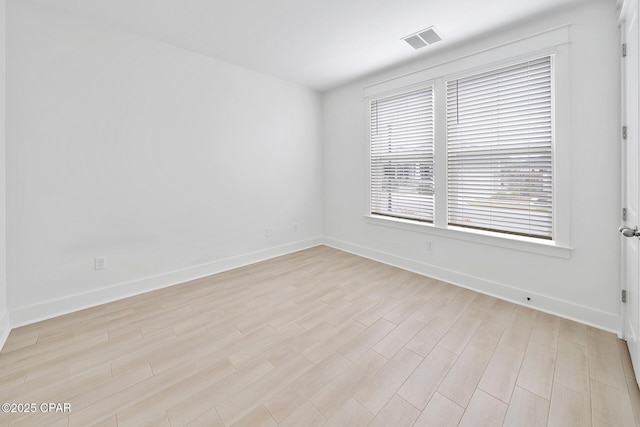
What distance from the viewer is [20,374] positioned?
1.75m

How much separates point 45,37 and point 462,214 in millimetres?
4380

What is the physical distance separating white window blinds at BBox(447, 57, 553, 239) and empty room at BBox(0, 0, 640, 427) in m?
0.02

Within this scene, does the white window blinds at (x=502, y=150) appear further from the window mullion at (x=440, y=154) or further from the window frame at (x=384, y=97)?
the window frame at (x=384, y=97)

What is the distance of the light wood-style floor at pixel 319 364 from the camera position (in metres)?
1.46

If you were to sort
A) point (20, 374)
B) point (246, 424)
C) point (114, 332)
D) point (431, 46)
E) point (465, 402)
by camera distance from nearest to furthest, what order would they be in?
point (246, 424) → point (465, 402) → point (20, 374) → point (114, 332) → point (431, 46)

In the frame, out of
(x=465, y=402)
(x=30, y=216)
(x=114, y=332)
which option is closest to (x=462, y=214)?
(x=465, y=402)

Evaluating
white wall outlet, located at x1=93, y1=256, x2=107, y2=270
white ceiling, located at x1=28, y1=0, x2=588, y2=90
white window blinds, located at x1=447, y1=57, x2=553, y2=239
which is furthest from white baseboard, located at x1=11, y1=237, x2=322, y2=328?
white window blinds, located at x1=447, y1=57, x2=553, y2=239

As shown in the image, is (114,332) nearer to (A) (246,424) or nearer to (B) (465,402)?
(A) (246,424)

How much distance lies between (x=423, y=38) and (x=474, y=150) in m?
1.31

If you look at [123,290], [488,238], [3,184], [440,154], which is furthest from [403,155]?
[3,184]

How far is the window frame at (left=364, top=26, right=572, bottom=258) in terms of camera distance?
2363 mm

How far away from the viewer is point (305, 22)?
2.58m

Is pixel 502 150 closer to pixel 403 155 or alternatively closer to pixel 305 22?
pixel 403 155

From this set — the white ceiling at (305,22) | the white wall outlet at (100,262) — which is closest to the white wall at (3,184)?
the white ceiling at (305,22)
